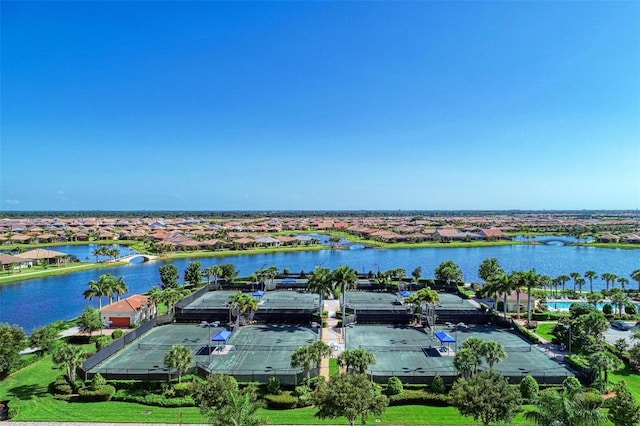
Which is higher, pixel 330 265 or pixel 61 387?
pixel 61 387

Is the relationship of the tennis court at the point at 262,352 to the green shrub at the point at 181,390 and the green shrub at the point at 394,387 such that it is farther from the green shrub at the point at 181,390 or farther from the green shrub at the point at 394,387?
the green shrub at the point at 394,387

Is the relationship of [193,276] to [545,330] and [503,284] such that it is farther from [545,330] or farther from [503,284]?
[545,330]

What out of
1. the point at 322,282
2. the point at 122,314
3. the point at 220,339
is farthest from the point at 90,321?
the point at 322,282

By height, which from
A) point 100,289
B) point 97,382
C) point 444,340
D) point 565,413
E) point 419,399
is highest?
point 565,413

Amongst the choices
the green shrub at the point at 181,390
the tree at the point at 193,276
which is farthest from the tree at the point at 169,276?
the green shrub at the point at 181,390

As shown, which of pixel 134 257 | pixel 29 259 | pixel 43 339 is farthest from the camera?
pixel 134 257

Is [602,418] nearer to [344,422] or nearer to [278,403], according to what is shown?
[344,422]
